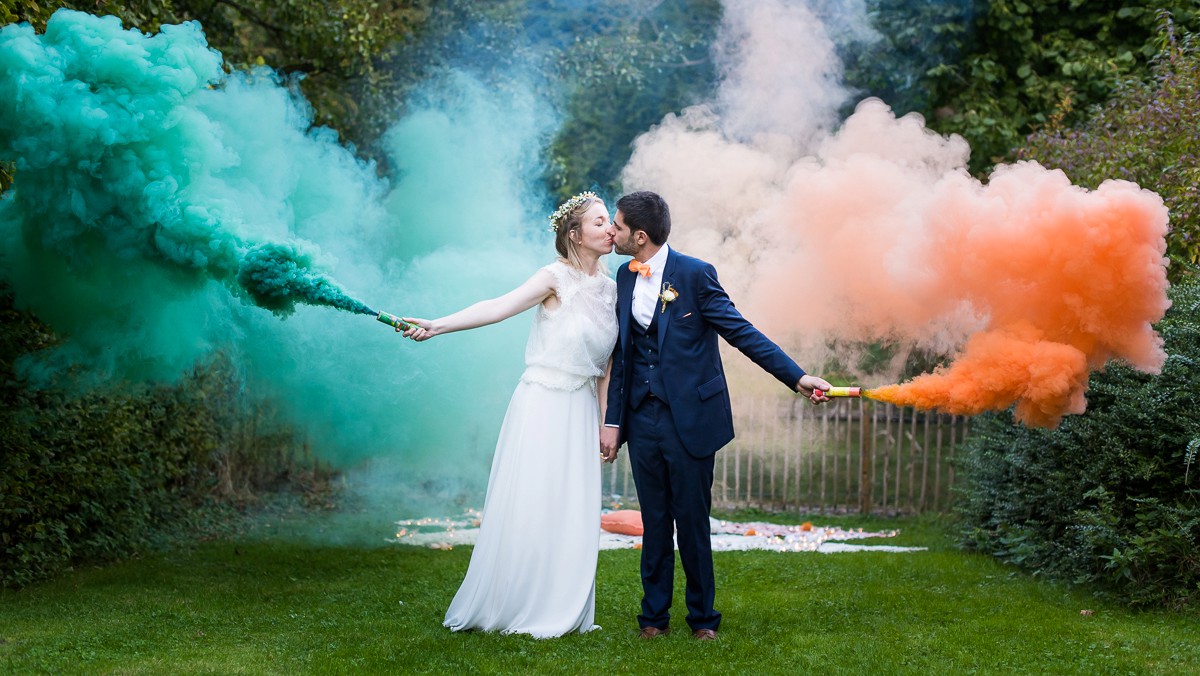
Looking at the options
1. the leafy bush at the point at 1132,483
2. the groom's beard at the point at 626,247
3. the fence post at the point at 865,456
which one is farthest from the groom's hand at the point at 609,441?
the fence post at the point at 865,456

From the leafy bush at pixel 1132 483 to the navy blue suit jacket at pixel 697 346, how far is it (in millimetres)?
2516

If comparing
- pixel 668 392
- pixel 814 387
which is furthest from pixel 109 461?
pixel 814 387

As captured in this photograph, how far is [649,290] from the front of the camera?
6012 millimetres

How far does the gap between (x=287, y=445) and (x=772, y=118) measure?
20.6 ft

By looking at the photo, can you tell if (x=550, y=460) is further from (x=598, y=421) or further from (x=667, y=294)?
(x=667, y=294)

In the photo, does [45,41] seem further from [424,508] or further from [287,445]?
[424,508]

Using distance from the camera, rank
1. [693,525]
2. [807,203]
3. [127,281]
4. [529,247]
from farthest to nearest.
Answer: [529,247], [807,203], [127,281], [693,525]

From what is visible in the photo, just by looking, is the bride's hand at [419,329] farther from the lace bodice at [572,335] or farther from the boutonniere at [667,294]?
the boutonniere at [667,294]

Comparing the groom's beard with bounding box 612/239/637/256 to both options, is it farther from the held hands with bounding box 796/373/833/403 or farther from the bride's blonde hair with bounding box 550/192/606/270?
the held hands with bounding box 796/373/833/403

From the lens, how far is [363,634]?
6199 mm

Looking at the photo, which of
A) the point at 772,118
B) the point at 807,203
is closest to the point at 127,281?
the point at 807,203

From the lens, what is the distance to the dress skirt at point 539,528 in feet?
19.9

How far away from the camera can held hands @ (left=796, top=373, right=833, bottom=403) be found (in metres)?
5.54

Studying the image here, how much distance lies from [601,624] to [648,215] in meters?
2.29
